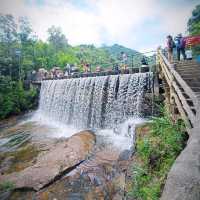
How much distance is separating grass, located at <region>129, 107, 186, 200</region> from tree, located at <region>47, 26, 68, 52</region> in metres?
56.1

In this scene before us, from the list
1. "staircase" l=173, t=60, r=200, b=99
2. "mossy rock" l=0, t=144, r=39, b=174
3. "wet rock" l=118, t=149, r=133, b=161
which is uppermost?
"staircase" l=173, t=60, r=200, b=99

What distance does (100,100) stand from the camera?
11.9m

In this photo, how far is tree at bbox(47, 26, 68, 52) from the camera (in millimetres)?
57688

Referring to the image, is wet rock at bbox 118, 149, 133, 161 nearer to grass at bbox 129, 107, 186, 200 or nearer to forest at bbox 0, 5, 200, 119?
grass at bbox 129, 107, 186, 200

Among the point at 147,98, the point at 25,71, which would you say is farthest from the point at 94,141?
the point at 25,71

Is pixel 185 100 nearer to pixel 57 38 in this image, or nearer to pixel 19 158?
pixel 19 158

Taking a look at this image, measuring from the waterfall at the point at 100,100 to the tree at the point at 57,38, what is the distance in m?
45.2

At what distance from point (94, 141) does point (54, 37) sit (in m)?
56.8

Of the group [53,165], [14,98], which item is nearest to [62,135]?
[53,165]

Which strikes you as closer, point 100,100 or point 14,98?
point 100,100

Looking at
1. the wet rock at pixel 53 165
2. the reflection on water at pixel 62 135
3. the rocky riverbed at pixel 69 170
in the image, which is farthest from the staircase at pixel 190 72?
the wet rock at pixel 53 165

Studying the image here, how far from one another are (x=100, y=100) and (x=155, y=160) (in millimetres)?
7764

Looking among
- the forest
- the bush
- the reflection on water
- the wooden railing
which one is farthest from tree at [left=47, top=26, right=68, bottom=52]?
the wooden railing

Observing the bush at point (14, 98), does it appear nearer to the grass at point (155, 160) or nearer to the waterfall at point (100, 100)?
the waterfall at point (100, 100)
